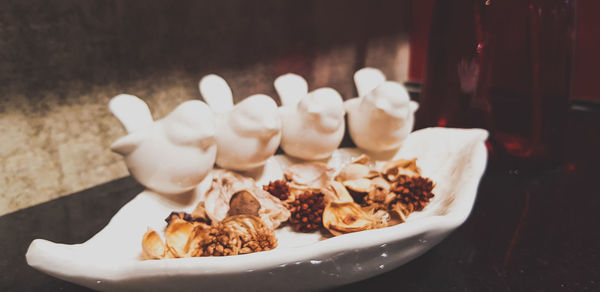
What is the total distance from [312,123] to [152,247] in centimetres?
20

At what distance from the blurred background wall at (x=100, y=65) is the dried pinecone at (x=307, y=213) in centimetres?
26

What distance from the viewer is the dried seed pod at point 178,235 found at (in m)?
0.29

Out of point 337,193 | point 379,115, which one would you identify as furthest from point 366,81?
point 337,193

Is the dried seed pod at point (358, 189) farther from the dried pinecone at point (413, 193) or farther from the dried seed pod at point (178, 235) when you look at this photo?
the dried seed pod at point (178, 235)

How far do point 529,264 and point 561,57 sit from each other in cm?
32

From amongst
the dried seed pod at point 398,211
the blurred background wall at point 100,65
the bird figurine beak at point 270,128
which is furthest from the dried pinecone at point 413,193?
the blurred background wall at point 100,65

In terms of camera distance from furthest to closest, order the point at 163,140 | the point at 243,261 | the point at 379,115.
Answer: the point at 379,115
the point at 163,140
the point at 243,261

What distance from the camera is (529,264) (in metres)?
0.35

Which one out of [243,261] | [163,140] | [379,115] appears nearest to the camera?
[243,261]

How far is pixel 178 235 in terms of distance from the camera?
311 millimetres

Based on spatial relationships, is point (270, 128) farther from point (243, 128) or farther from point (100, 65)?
point (100, 65)

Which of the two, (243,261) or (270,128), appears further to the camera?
(270,128)

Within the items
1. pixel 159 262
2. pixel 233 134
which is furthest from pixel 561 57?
pixel 159 262

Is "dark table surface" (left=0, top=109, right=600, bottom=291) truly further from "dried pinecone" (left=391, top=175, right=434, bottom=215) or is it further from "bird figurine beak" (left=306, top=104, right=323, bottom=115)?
"bird figurine beak" (left=306, top=104, right=323, bottom=115)
